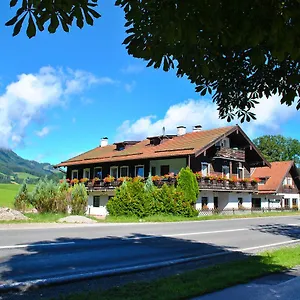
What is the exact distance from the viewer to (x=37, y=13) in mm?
2916

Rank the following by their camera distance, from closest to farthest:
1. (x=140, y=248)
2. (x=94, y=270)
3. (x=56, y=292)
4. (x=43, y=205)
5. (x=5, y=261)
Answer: (x=56, y=292) → (x=94, y=270) → (x=5, y=261) → (x=140, y=248) → (x=43, y=205)

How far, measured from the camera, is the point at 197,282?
650 cm

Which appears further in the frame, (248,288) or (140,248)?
(140,248)

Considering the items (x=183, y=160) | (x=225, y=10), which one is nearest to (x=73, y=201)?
(x=183, y=160)

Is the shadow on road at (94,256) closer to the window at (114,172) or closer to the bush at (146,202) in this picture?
the bush at (146,202)

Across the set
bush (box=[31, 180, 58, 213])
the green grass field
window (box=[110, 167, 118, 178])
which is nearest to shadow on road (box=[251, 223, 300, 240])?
bush (box=[31, 180, 58, 213])

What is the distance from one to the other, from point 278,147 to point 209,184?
5722 centimetres

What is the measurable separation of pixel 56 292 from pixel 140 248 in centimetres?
562

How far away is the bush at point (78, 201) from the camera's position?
1017 inches

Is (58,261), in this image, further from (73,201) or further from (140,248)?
(73,201)

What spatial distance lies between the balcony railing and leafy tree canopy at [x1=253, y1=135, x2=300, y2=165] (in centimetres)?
4740

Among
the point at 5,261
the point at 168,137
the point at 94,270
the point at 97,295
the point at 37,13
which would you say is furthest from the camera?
the point at 168,137

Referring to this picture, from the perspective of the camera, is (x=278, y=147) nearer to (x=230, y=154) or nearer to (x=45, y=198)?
(x=230, y=154)

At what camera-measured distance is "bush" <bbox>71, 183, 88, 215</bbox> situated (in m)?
25.8
